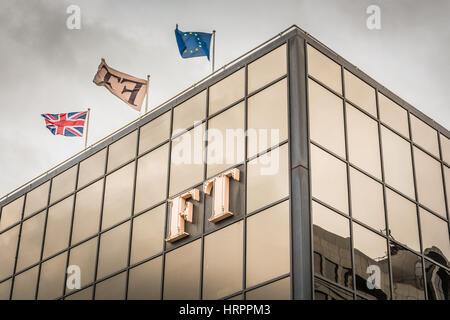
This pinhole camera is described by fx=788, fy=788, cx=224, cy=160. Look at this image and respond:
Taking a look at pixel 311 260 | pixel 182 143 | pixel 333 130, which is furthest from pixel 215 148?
pixel 311 260

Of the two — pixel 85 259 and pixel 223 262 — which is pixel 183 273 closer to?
pixel 223 262

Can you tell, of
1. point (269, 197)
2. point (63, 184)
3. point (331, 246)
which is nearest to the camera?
point (331, 246)

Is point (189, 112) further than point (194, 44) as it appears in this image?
No

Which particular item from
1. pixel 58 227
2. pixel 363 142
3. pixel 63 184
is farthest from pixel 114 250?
pixel 363 142

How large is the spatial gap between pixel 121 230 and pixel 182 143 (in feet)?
13.9

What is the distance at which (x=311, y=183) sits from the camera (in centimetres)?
2497

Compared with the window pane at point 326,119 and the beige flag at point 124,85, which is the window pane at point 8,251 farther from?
the window pane at point 326,119

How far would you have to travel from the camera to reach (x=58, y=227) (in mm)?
34375

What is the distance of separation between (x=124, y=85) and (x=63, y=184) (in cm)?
529

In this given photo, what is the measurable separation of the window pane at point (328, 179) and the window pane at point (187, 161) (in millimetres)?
4670

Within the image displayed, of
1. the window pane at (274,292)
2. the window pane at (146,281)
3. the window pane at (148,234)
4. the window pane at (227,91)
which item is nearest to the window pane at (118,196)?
the window pane at (148,234)

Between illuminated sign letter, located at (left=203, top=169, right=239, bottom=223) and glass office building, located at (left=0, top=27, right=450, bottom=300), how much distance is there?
0.06m

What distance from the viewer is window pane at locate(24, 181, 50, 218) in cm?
3649

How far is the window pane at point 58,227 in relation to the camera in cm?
3369
